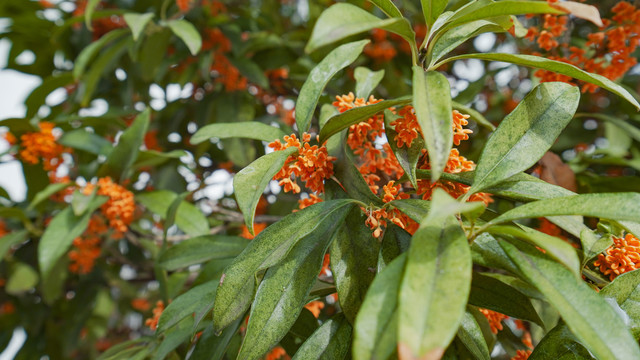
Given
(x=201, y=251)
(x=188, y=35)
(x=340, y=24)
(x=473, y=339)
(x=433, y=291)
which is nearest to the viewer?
(x=433, y=291)

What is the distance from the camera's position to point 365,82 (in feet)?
3.57

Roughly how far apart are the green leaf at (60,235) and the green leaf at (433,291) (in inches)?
45.0

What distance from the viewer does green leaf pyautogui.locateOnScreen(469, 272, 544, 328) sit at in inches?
32.4

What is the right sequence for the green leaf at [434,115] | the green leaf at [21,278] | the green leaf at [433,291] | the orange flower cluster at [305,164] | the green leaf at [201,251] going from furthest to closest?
1. the green leaf at [21,278]
2. the green leaf at [201,251]
3. the orange flower cluster at [305,164]
4. the green leaf at [434,115]
5. the green leaf at [433,291]

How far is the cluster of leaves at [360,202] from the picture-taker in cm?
59

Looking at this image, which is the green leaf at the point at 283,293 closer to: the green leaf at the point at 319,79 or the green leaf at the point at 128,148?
the green leaf at the point at 319,79

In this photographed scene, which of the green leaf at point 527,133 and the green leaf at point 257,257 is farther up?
the green leaf at point 527,133

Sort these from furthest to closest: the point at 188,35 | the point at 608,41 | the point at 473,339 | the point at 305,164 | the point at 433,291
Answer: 1. the point at 188,35
2. the point at 608,41
3. the point at 305,164
4. the point at 473,339
5. the point at 433,291

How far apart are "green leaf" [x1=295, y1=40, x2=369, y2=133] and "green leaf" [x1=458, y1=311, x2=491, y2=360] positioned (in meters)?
0.46

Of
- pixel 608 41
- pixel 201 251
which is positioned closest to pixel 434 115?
pixel 201 251

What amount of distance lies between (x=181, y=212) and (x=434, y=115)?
1.04m

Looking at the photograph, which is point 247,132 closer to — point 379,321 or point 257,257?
point 257,257

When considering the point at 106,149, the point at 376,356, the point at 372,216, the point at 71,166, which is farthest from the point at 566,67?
the point at 71,166

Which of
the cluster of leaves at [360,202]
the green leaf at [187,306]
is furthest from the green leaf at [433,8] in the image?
the green leaf at [187,306]
